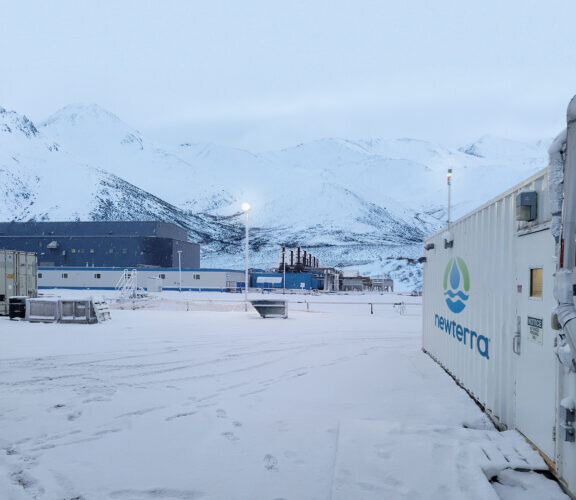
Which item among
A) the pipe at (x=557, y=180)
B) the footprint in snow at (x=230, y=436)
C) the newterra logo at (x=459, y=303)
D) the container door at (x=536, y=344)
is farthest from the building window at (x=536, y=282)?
the footprint in snow at (x=230, y=436)

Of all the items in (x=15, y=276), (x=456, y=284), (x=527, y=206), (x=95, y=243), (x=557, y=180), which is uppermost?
(x=95, y=243)

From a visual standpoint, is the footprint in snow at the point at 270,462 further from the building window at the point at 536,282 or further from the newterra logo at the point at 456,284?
the newterra logo at the point at 456,284

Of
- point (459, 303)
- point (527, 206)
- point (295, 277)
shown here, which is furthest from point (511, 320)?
point (295, 277)

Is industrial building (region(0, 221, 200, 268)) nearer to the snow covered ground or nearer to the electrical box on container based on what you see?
the snow covered ground

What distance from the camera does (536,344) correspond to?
525 centimetres

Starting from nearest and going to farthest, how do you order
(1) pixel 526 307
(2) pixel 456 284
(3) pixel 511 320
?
1. (1) pixel 526 307
2. (3) pixel 511 320
3. (2) pixel 456 284

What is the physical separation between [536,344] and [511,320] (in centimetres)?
81

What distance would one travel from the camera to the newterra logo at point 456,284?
8.31m

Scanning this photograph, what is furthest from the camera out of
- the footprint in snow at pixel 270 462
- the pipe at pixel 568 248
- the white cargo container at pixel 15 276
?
the white cargo container at pixel 15 276

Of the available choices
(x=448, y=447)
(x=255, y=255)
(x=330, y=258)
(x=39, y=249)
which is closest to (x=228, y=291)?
(x=39, y=249)

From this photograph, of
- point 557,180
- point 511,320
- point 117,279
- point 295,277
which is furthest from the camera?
point 295,277

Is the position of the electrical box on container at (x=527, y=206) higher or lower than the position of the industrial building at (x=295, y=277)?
higher

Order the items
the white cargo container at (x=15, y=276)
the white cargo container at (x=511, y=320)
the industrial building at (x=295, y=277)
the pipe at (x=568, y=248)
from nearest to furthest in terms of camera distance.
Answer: the pipe at (x=568, y=248) < the white cargo container at (x=511, y=320) < the white cargo container at (x=15, y=276) < the industrial building at (x=295, y=277)

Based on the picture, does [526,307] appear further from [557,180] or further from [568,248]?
[557,180]
